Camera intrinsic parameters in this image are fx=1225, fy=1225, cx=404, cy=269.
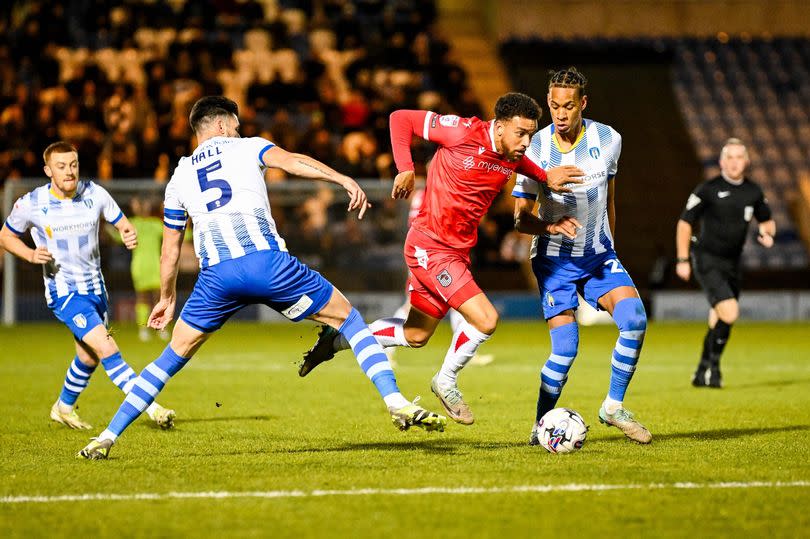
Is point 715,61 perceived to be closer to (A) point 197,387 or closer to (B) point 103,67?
(B) point 103,67

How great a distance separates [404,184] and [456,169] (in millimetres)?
595

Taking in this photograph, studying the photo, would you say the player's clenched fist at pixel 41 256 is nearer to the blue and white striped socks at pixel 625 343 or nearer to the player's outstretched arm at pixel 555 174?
the player's outstretched arm at pixel 555 174

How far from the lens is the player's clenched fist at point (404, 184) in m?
6.52

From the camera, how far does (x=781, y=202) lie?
25188 millimetres

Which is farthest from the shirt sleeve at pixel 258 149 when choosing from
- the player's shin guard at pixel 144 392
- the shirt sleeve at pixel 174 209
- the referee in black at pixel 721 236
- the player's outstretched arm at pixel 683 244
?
the referee in black at pixel 721 236

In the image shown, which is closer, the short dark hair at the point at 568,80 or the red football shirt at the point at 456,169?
the short dark hair at the point at 568,80

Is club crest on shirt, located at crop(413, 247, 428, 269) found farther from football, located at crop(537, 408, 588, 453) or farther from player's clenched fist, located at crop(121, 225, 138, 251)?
player's clenched fist, located at crop(121, 225, 138, 251)

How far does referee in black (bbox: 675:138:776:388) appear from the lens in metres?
10.7

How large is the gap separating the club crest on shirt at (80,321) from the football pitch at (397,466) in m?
0.69

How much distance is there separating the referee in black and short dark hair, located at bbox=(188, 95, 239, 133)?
17.5 ft

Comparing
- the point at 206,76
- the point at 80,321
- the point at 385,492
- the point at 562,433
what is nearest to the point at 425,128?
the point at 562,433

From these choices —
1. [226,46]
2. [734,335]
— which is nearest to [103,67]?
[226,46]

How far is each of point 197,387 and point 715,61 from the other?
802 inches

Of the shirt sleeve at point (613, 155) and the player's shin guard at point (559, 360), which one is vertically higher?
the shirt sleeve at point (613, 155)
